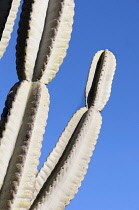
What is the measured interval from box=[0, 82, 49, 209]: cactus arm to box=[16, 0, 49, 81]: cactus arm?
0.59 ft

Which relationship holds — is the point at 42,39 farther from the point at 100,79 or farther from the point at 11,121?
the point at 100,79

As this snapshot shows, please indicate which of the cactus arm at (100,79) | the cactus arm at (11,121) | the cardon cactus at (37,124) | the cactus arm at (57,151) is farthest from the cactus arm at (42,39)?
the cactus arm at (100,79)

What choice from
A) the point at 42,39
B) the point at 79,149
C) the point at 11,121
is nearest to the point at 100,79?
the point at 79,149

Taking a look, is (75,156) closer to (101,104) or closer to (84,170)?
(84,170)

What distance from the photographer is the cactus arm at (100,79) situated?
4.76 metres

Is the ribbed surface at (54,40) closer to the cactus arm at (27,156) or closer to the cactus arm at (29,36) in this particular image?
the cactus arm at (29,36)

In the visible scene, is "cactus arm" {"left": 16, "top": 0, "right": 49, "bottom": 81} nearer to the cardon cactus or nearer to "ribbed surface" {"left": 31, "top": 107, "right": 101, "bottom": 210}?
the cardon cactus

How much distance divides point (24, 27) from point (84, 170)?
1.23 metres

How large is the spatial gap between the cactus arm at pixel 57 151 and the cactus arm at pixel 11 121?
20.2 inches

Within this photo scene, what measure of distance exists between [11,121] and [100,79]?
1485 mm

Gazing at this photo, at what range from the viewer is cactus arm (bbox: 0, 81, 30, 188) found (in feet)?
11.7

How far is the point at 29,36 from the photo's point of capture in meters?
3.86

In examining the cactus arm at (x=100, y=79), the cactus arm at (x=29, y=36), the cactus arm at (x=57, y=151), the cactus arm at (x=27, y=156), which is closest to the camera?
the cactus arm at (x=27, y=156)

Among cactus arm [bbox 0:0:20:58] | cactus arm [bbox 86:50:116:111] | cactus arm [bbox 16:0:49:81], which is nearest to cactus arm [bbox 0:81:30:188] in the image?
cactus arm [bbox 16:0:49:81]
